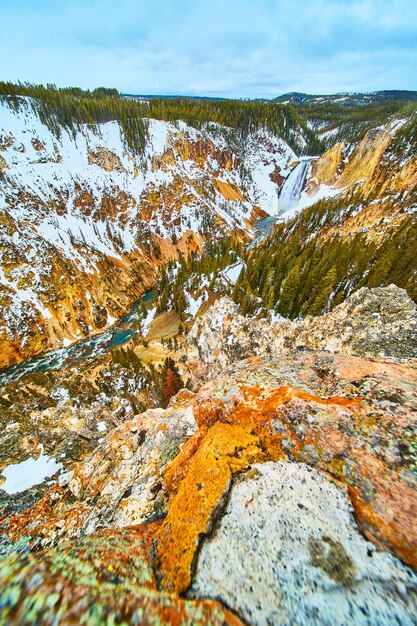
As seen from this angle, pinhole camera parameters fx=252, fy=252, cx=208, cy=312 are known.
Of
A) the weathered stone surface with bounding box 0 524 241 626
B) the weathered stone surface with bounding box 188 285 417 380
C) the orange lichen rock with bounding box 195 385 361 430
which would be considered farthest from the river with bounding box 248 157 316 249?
the weathered stone surface with bounding box 0 524 241 626

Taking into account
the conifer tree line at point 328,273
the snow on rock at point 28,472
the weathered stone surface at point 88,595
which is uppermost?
the weathered stone surface at point 88,595

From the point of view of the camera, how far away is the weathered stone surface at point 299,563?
4.49 meters

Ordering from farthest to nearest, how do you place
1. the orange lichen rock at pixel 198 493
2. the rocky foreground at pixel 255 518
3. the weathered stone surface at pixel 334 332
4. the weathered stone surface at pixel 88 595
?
the weathered stone surface at pixel 334 332 < the orange lichen rock at pixel 198 493 < the rocky foreground at pixel 255 518 < the weathered stone surface at pixel 88 595

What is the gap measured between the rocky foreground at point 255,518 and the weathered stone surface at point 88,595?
0.02 meters

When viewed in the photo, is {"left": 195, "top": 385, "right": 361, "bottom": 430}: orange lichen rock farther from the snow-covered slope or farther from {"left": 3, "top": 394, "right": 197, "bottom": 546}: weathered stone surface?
the snow-covered slope

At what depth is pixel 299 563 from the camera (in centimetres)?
525

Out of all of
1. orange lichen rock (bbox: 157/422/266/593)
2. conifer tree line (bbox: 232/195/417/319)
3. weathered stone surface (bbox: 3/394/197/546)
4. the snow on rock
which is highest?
orange lichen rock (bbox: 157/422/266/593)

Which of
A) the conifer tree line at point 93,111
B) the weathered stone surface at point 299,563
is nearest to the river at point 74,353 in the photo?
the weathered stone surface at point 299,563

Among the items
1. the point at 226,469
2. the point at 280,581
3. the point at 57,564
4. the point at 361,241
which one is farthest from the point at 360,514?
the point at 361,241

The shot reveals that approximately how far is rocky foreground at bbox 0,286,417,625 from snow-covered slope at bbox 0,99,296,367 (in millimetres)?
88418

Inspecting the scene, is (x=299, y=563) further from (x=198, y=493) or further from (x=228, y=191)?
(x=228, y=191)

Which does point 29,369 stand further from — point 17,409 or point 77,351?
point 17,409

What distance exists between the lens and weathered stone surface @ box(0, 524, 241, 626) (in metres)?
3.79

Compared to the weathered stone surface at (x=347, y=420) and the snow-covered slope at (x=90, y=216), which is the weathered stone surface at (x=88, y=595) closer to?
the weathered stone surface at (x=347, y=420)
